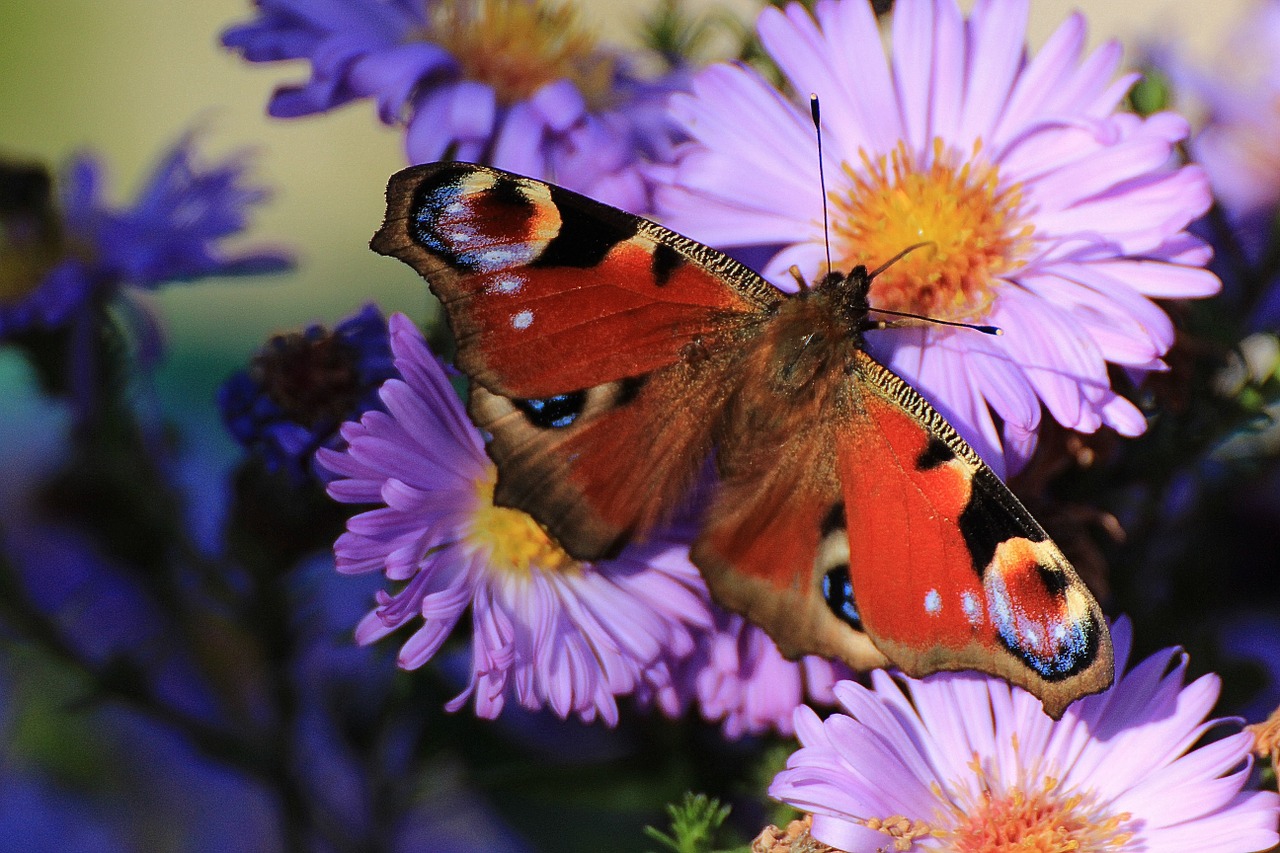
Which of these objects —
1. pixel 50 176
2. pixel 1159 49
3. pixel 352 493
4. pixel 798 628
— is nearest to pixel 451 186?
pixel 352 493

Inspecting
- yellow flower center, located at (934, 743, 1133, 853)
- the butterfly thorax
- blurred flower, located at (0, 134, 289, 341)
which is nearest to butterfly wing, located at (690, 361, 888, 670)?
the butterfly thorax

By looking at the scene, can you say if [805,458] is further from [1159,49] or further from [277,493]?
[1159,49]

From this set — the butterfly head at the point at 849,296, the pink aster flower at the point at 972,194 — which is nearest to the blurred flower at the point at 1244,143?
the pink aster flower at the point at 972,194

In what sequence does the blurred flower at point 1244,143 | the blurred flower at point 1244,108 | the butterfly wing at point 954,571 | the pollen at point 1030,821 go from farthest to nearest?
the blurred flower at point 1244,108
the blurred flower at point 1244,143
the pollen at point 1030,821
the butterfly wing at point 954,571

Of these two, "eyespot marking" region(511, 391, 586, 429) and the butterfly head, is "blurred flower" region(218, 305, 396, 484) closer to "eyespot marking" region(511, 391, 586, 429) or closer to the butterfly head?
"eyespot marking" region(511, 391, 586, 429)

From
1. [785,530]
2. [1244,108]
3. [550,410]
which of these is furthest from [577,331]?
[1244,108]

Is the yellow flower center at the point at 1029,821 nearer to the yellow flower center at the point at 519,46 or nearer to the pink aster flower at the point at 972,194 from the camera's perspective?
the pink aster flower at the point at 972,194
